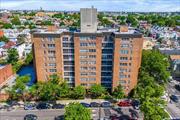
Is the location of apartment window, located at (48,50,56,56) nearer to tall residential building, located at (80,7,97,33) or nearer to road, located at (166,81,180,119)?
tall residential building, located at (80,7,97,33)

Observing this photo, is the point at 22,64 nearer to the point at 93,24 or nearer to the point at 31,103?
the point at 31,103

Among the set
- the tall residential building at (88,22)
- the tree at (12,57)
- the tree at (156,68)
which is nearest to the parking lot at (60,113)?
the tree at (156,68)

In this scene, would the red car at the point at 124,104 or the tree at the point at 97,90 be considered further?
the tree at the point at 97,90

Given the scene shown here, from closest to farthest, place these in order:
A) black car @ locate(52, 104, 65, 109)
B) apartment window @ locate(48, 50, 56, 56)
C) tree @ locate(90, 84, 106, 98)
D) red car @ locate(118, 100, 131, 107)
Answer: black car @ locate(52, 104, 65, 109), red car @ locate(118, 100, 131, 107), tree @ locate(90, 84, 106, 98), apartment window @ locate(48, 50, 56, 56)

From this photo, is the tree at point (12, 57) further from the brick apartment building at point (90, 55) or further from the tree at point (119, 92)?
the tree at point (119, 92)

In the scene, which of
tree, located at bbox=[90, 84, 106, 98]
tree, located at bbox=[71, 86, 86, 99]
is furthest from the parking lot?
tree, located at bbox=[71, 86, 86, 99]

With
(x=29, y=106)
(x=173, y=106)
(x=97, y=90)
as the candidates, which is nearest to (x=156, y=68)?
(x=173, y=106)

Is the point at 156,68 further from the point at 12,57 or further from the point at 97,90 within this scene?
the point at 12,57
